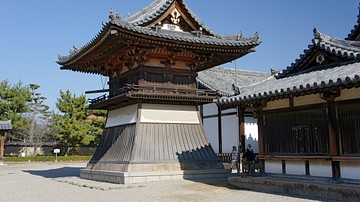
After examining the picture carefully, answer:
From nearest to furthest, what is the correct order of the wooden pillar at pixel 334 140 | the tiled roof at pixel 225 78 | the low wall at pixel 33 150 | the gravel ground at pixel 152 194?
1. the wooden pillar at pixel 334 140
2. the gravel ground at pixel 152 194
3. the tiled roof at pixel 225 78
4. the low wall at pixel 33 150

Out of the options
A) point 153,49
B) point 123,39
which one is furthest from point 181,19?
point 123,39

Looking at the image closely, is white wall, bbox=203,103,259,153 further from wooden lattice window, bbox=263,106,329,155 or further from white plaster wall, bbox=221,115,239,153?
wooden lattice window, bbox=263,106,329,155

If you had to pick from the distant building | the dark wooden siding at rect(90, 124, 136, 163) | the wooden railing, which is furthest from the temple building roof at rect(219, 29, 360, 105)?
the distant building

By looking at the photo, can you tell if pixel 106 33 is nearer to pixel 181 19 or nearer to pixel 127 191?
pixel 181 19

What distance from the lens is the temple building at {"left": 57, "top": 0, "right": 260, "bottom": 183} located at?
15914 mm

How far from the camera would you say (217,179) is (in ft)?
53.1

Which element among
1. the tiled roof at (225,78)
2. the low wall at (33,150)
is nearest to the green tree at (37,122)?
the low wall at (33,150)

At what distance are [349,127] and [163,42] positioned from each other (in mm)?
9088

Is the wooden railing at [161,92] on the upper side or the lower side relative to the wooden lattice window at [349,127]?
upper

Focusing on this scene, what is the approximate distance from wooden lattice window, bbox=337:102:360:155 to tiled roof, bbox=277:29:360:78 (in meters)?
1.61

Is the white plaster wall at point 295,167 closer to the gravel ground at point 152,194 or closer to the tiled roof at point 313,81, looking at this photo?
the gravel ground at point 152,194

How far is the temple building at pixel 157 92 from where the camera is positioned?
15.9 m

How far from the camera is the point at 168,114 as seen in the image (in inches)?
694

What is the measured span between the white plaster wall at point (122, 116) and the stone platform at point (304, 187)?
21.4 feet
